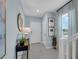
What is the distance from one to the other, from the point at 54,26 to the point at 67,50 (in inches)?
197

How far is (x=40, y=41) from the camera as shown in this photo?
9453 mm

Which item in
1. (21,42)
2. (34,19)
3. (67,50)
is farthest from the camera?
(34,19)

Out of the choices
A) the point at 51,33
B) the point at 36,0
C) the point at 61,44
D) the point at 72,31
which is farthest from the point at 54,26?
the point at 61,44

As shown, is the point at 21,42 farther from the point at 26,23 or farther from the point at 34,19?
the point at 34,19

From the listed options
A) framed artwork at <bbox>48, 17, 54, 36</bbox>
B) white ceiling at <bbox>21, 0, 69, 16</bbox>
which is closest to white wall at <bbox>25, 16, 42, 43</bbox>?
framed artwork at <bbox>48, 17, 54, 36</bbox>

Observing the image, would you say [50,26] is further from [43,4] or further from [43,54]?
[43,54]

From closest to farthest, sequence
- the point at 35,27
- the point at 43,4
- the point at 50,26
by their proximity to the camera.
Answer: the point at 43,4 < the point at 50,26 < the point at 35,27

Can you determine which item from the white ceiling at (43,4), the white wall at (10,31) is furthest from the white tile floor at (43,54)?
the white ceiling at (43,4)

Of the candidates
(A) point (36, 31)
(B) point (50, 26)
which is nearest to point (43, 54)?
(B) point (50, 26)

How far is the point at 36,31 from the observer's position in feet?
30.6

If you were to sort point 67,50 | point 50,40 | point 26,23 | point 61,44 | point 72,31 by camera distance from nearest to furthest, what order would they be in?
point 67,50 < point 61,44 < point 72,31 < point 50,40 < point 26,23

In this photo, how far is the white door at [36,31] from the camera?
30.2 feet

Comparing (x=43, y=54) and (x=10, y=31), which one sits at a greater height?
(x=10, y=31)

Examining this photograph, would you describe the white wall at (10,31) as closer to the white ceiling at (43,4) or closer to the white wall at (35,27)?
the white ceiling at (43,4)
